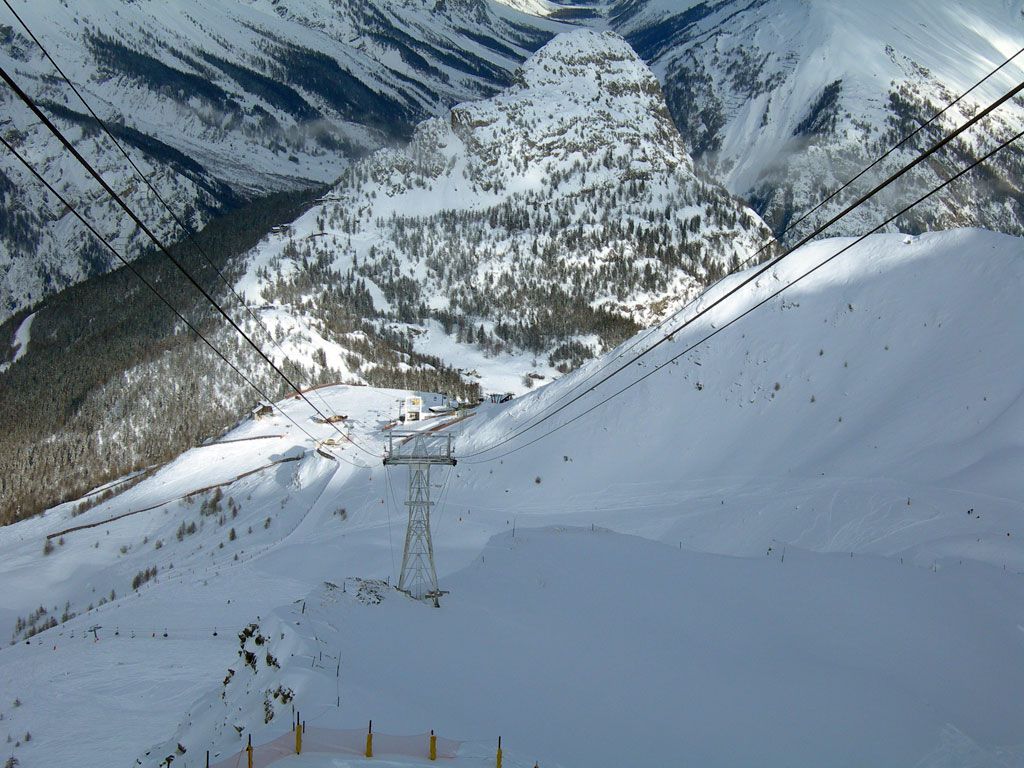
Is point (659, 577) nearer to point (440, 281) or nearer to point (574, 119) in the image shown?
point (440, 281)

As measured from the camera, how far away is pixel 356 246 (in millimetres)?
134625

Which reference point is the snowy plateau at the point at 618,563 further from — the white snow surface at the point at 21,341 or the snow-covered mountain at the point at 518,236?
the white snow surface at the point at 21,341

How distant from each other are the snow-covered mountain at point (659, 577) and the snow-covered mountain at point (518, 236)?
233 ft

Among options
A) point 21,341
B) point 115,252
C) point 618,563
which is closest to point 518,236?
point 618,563

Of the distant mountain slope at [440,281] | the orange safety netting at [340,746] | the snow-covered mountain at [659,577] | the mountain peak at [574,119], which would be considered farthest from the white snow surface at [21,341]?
the orange safety netting at [340,746]

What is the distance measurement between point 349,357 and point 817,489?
87.4 m

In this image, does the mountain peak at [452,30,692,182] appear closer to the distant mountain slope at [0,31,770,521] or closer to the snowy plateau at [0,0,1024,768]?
the distant mountain slope at [0,31,770,521]

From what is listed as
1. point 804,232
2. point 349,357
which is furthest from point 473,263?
point 804,232

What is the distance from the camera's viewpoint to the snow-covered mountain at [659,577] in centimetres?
1277

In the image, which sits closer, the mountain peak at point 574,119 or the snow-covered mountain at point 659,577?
the snow-covered mountain at point 659,577

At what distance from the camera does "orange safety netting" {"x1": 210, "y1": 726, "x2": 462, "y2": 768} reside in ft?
33.3

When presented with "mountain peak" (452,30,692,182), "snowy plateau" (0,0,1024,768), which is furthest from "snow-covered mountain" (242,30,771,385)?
"snowy plateau" (0,0,1024,768)

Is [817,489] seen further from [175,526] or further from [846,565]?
[175,526]

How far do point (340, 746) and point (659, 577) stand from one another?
12106mm
